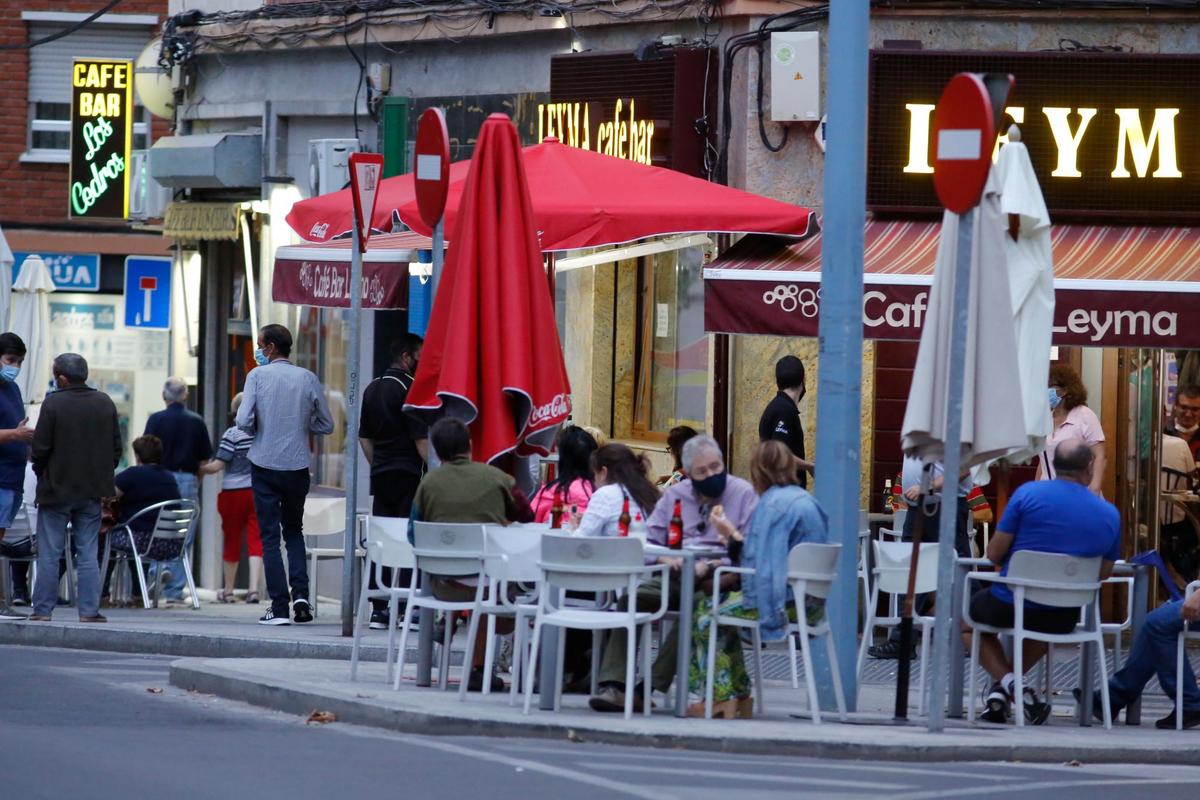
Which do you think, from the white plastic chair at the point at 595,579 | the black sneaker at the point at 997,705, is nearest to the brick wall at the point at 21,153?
the white plastic chair at the point at 595,579

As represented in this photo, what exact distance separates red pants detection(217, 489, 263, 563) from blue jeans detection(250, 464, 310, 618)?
2403mm

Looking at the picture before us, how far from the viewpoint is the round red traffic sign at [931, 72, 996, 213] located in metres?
9.77

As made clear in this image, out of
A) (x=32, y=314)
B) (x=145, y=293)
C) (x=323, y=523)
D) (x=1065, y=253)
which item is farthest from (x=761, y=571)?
(x=145, y=293)

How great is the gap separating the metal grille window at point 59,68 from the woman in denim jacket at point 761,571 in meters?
21.6

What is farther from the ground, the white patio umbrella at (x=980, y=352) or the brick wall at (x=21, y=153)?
the brick wall at (x=21, y=153)

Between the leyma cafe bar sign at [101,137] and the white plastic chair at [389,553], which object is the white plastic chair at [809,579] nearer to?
the white plastic chair at [389,553]

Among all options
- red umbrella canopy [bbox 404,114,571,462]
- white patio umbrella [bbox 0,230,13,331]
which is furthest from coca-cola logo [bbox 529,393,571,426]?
white patio umbrella [bbox 0,230,13,331]

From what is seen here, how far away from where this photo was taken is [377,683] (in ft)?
37.7

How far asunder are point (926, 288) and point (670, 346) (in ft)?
12.5

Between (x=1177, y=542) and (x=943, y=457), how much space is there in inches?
196

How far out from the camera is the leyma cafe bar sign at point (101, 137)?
27.2 meters

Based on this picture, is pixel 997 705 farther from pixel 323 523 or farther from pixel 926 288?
pixel 323 523

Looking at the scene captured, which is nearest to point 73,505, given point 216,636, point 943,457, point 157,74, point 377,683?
point 216,636

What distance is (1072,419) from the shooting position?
542 inches
